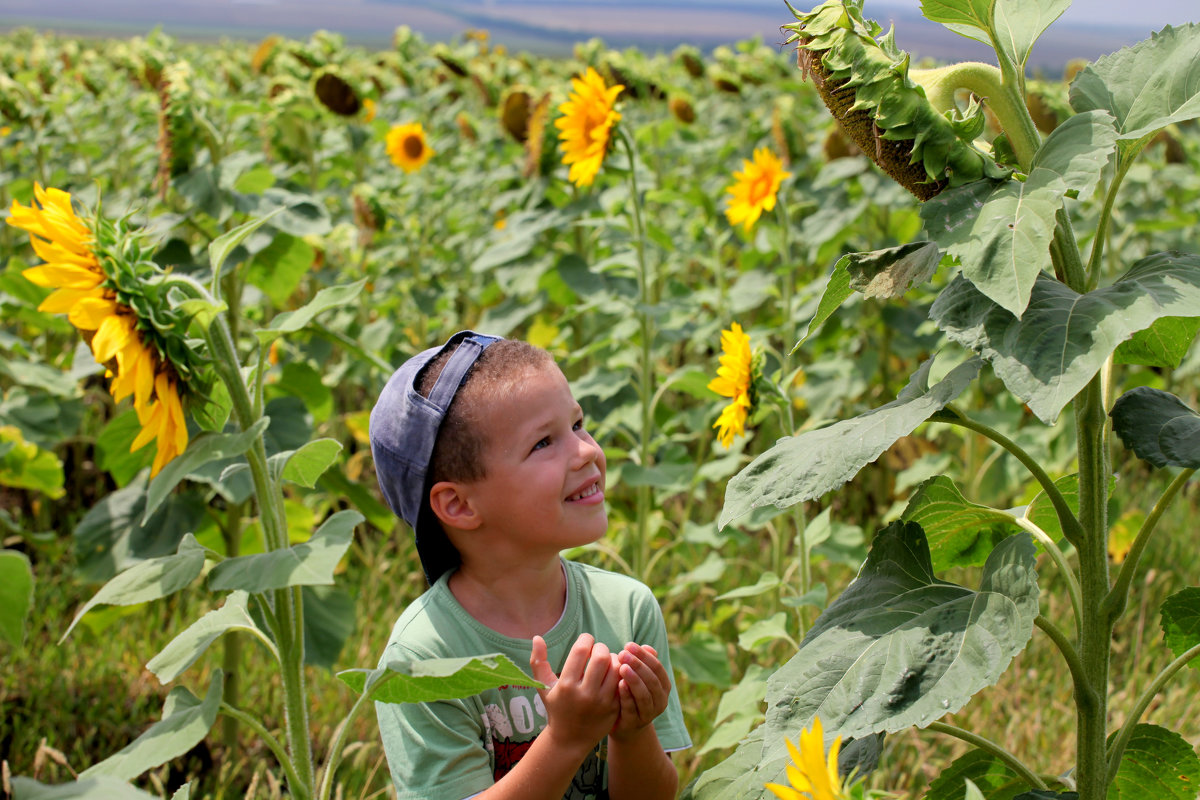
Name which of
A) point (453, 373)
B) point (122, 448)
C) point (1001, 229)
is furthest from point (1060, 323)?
point (122, 448)

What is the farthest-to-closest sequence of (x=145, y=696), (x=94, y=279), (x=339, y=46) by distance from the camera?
(x=339, y=46), (x=145, y=696), (x=94, y=279)

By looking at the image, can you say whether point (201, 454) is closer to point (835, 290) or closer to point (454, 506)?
point (454, 506)

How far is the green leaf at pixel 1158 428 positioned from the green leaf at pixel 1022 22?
0.35 meters

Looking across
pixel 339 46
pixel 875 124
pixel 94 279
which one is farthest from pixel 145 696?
pixel 339 46

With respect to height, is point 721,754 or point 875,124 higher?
point 875,124

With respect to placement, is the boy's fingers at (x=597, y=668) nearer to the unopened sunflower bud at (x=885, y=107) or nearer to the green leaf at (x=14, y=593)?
the unopened sunflower bud at (x=885, y=107)

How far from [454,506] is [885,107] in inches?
27.5

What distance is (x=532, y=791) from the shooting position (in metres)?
1.15

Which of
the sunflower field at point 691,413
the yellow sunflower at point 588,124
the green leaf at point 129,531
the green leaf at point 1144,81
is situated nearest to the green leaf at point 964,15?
the sunflower field at point 691,413

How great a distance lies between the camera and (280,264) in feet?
8.02

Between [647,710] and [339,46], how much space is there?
3.86 meters

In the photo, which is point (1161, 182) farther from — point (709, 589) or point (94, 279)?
point (94, 279)

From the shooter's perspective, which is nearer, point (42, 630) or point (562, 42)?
point (42, 630)

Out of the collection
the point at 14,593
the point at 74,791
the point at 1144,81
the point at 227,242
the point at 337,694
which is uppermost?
the point at 1144,81
